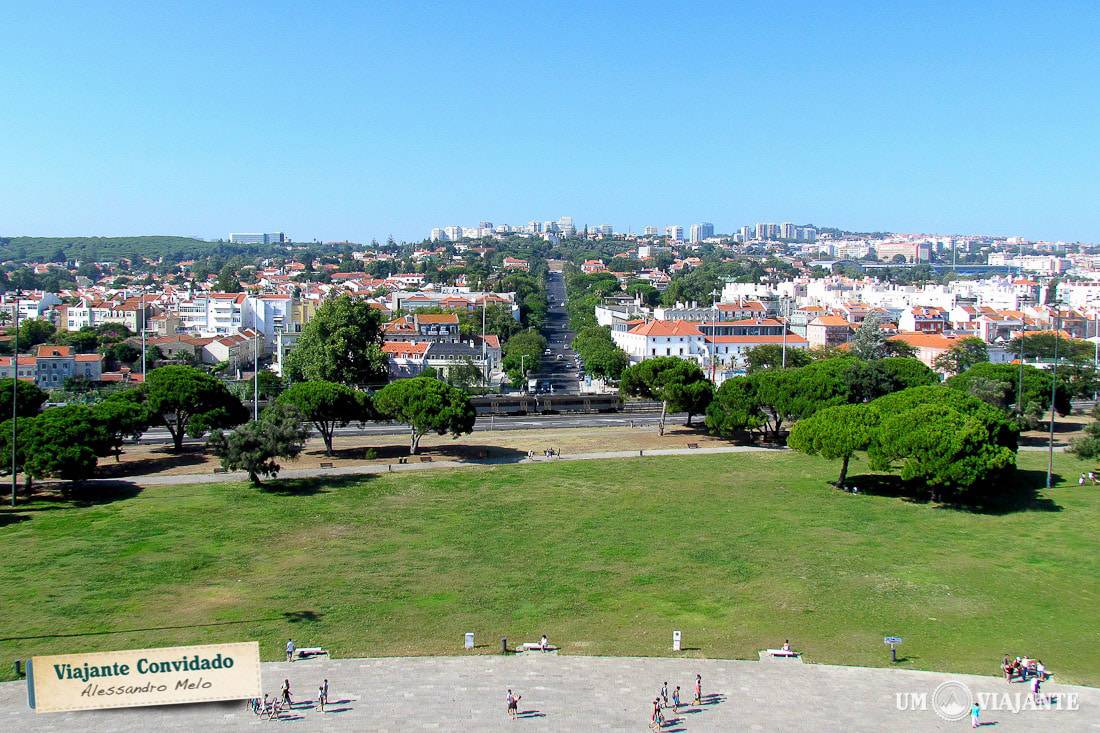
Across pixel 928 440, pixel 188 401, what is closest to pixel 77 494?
pixel 188 401

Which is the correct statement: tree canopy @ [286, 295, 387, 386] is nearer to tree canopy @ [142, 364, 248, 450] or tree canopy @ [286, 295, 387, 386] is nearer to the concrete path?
tree canopy @ [142, 364, 248, 450]

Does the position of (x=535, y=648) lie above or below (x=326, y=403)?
below

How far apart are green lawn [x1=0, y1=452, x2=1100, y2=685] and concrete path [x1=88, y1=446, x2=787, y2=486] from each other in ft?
6.64

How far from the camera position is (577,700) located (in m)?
18.9

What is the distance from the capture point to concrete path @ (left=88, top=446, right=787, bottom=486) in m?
40.1

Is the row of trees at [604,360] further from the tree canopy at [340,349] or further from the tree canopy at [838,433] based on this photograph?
the tree canopy at [838,433]

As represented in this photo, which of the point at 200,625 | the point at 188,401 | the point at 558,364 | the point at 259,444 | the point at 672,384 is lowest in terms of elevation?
the point at 200,625

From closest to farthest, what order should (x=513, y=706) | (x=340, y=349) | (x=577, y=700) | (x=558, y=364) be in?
(x=513, y=706)
(x=577, y=700)
(x=340, y=349)
(x=558, y=364)

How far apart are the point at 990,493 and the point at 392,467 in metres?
26.8

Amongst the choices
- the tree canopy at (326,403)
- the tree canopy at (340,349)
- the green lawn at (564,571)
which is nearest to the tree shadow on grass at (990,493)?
the green lawn at (564,571)

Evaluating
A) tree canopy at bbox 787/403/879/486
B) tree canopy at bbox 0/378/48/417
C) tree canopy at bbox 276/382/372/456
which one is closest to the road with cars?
tree canopy at bbox 276/382/372/456

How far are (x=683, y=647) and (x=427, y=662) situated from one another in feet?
20.4

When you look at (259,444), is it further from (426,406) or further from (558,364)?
(558,364)

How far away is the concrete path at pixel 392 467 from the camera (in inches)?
1578
